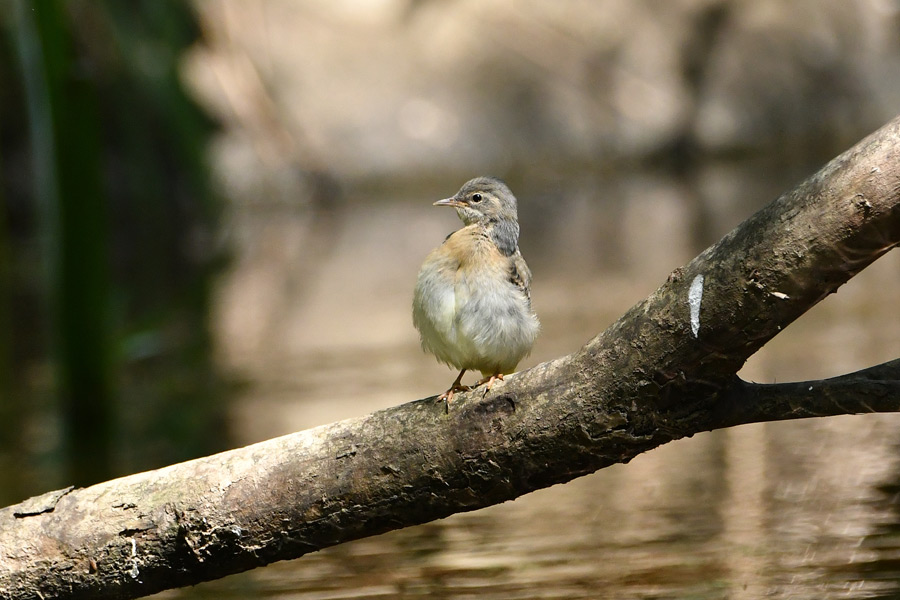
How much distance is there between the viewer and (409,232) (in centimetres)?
1374

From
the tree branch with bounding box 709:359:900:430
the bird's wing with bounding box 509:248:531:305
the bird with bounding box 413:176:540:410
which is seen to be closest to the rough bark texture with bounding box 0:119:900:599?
the tree branch with bounding box 709:359:900:430

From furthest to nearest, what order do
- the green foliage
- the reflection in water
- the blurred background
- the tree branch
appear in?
the green foliage, the blurred background, the reflection in water, the tree branch

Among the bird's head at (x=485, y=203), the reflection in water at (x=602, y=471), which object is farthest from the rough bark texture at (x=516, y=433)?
the bird's head at (x=485, y=203)

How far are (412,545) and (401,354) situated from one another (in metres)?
3.79

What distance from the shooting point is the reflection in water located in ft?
10.7

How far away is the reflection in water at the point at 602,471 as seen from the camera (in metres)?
3.27

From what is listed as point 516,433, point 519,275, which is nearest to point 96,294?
point 519,275

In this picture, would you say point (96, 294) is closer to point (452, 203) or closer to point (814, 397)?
point (452, 203)

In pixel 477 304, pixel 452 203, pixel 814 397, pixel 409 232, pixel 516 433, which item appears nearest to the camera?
pixel 814 397

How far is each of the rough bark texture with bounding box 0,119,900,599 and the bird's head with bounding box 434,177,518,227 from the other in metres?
1.01

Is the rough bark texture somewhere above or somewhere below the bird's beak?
below

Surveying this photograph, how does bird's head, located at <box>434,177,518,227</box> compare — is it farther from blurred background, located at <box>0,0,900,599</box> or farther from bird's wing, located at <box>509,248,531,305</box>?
blurred background, located at <box>0,0,900,599</box>

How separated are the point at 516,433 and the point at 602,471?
1.92 metres

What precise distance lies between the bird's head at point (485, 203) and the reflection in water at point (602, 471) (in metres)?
1.04
